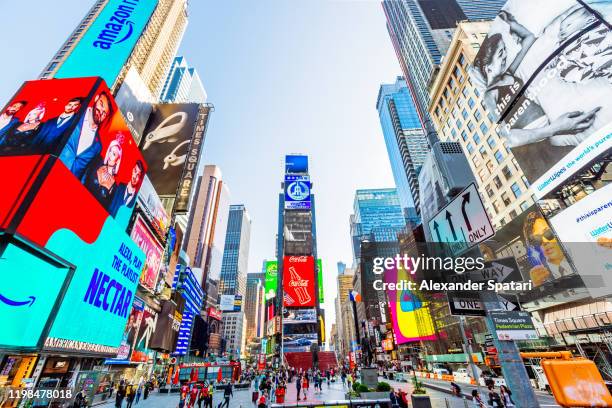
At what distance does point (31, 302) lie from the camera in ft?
32.9

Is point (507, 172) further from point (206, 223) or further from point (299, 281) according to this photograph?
point (206, 223)

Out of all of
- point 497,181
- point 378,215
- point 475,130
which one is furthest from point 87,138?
point 378,215

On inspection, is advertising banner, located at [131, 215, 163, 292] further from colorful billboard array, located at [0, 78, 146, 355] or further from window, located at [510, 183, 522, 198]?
window, located at [510, 183, 522, 198]

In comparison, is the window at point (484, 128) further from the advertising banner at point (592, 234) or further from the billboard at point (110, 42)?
the billboard at point (110, 42)

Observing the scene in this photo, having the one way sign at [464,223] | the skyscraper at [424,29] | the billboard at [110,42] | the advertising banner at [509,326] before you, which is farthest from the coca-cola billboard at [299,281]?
the skyscraper at [424,29]

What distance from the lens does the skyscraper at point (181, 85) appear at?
374 feet

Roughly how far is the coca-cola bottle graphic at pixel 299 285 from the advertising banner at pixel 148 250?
29.5 metres

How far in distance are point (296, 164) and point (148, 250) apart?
49.2 m

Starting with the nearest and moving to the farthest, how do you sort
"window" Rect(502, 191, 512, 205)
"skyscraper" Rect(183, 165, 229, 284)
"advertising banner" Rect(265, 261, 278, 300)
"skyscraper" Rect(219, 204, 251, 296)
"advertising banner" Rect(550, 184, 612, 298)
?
"advertising banner" Rect(550, 184, 612, 298) < "window" Rect(502, 191, 512, 205) < "advertising banner" Rect(265, 261, 278, 300) < "skyscraper" Rect(183, 165, 229, 284) < "skyscraper" Rect(219, 204, 251, 296)

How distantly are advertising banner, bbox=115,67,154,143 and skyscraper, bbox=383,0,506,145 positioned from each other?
6173 centimetres

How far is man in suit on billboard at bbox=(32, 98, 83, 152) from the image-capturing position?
1127cm

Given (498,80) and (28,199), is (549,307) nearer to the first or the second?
(498,80)

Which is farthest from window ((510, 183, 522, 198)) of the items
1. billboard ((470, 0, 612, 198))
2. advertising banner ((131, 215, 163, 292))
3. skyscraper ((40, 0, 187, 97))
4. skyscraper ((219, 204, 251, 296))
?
skyscraper ((219, 204, 251, 296))

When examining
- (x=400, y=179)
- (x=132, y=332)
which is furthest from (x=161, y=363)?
(x=400, y=179)
